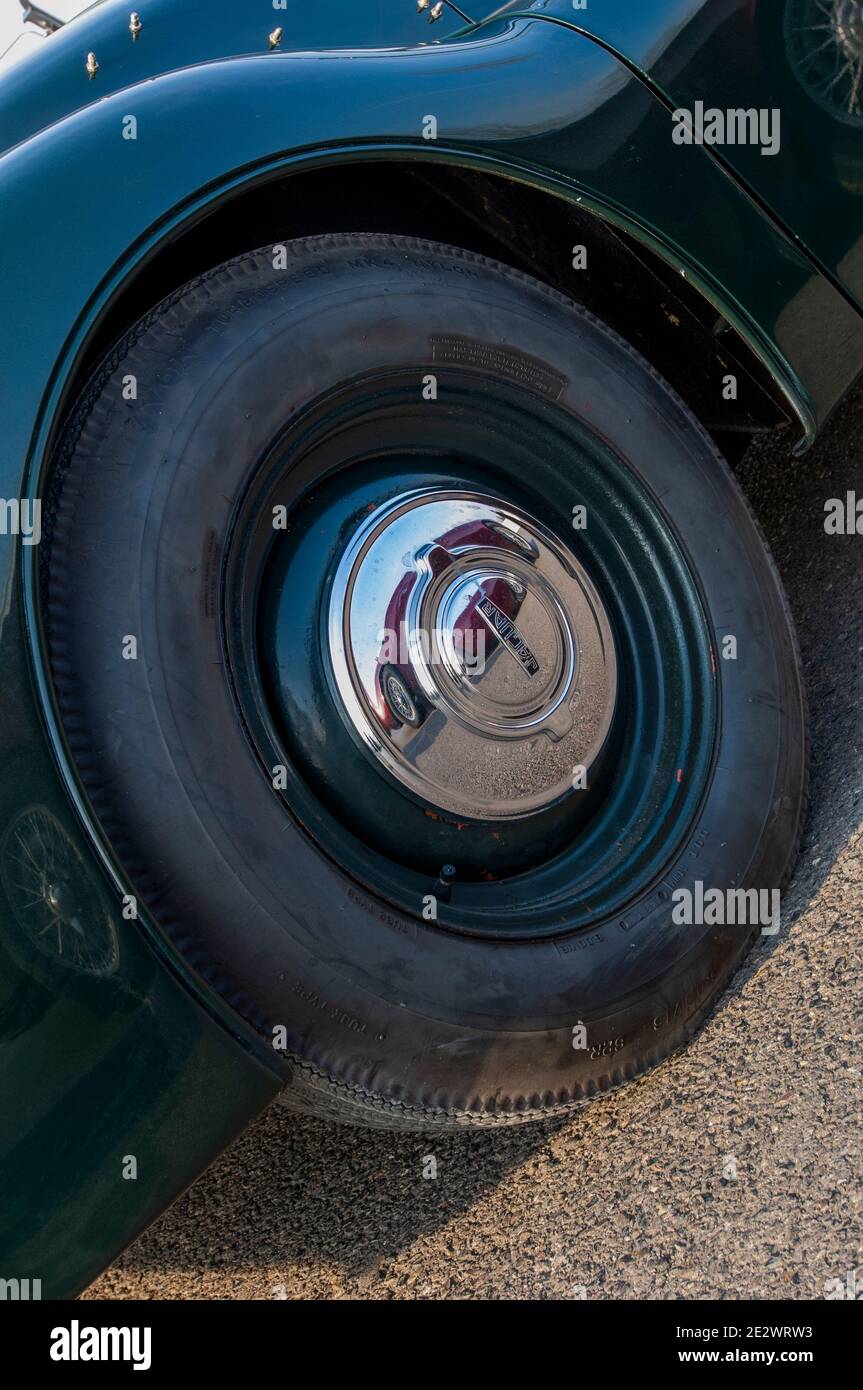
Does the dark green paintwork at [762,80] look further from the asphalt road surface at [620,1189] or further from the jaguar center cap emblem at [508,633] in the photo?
the asphalt road surface at [620,1189]

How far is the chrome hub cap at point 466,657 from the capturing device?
5.73ft

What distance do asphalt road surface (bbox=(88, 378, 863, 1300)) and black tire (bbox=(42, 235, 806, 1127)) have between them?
10 cm

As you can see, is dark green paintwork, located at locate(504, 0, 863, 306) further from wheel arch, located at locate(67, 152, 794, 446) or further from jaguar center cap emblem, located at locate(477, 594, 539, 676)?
jaguar center cap emblem, located at locate(477, 594, 539, 676)

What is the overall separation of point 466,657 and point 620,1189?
844 mm

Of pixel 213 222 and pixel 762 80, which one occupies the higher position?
pixel 762 80

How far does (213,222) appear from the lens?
1844mm

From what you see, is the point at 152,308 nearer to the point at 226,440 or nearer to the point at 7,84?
the point at 226,440

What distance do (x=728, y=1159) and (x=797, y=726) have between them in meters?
0.83

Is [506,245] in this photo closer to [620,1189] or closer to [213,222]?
[213,222]

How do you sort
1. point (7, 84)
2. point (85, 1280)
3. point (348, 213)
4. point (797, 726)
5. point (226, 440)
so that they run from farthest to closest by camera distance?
point (7, 84)
point (797, 726)
point (348, 213)
point (226, 440)
point (85, 1280)

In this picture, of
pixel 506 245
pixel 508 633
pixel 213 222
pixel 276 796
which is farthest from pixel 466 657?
pixel 506 245

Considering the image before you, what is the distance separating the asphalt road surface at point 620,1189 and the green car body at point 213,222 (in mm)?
453

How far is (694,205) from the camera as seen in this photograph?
2072 millimetres

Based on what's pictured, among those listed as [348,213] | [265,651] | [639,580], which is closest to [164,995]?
[265,651]
